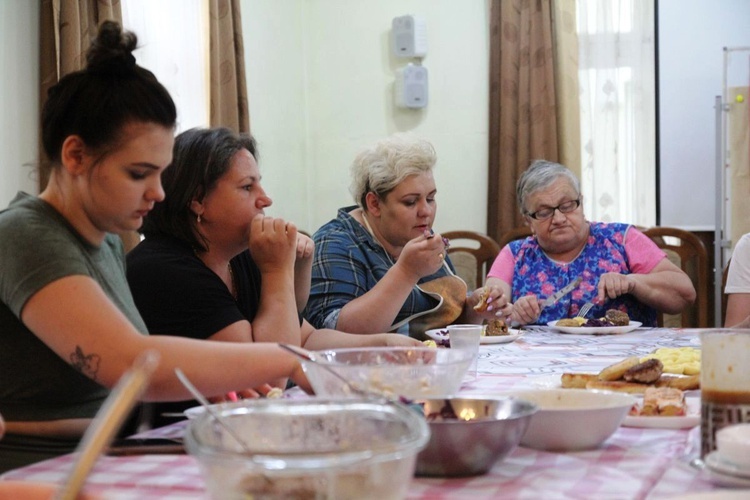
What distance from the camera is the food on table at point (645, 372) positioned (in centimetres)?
147

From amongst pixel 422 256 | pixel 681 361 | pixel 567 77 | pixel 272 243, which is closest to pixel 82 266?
pixel 272 243

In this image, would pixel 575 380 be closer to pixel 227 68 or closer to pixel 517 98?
pixel 227 68

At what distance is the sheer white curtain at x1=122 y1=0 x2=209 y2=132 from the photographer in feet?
12.4

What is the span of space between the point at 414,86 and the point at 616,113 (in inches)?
45.9

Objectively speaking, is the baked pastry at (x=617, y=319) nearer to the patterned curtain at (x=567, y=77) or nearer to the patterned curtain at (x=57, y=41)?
the patterned curtain at (x=57, y=41)

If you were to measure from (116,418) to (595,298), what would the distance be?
258cm

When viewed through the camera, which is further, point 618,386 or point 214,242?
point 214,242

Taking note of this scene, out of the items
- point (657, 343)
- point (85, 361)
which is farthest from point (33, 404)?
point (657, 343)

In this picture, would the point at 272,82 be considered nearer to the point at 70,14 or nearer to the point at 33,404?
the point at 70,14

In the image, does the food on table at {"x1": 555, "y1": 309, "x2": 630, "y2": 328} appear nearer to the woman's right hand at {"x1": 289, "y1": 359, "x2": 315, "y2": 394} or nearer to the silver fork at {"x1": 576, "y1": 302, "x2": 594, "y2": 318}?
the silver fork at {"x1": 576, "y1": 302, "x2": 594, "y2": 318}

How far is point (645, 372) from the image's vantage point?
147 cm

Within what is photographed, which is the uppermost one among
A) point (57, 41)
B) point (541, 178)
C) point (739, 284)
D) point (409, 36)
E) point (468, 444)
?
point (409, 36)

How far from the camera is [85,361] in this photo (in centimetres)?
124

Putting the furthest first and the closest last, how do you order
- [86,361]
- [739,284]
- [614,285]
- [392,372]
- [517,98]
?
[517,98]
[614,285]
[739,284]
[86,361]
[392,372]
